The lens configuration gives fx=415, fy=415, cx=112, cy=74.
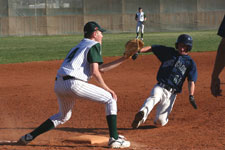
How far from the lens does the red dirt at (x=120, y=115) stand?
17.8ft

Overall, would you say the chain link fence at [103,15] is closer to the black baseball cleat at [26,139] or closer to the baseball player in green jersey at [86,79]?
the black baseball cleat at [26,139]

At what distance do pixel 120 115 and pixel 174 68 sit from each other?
1.59 metres

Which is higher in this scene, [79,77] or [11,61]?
[79,77]

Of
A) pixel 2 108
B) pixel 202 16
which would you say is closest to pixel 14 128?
pixel 2 108

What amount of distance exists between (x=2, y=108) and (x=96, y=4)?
29736 mm

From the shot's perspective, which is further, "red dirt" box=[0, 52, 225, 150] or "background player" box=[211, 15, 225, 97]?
"red dirt" box=[0, 52, 225, 150]

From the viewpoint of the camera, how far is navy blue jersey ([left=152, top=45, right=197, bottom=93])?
20.3ft

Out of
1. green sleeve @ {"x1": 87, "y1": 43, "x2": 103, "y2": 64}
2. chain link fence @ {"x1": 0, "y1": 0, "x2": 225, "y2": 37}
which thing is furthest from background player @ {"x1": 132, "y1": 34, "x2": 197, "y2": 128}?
chain link fence @ {"x1": 0, "y1": 0, "x2": 225, "y2": 37}

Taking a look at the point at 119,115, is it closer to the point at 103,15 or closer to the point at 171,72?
the point at 171,72

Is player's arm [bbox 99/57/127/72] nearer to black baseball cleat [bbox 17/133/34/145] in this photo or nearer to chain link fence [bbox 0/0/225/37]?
black baseball cleat [bbox 17/133/34/145]

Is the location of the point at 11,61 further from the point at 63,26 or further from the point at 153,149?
the point at 63,26

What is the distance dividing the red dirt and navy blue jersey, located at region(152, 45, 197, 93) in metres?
0.72

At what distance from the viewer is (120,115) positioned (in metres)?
7.31

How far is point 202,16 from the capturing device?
1483 inches
